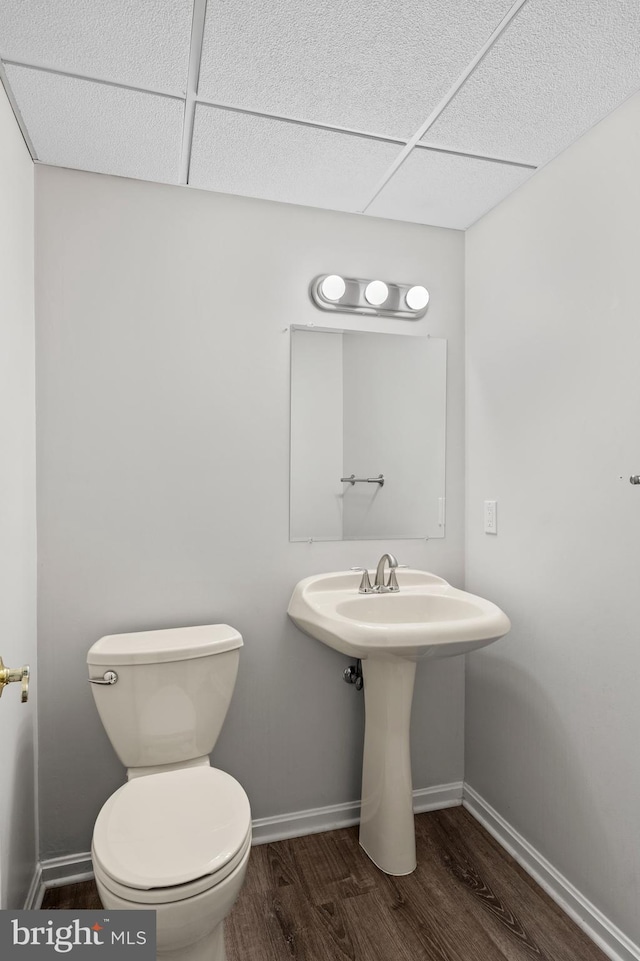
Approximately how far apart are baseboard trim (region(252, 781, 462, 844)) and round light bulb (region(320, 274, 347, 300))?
1878 millimetres

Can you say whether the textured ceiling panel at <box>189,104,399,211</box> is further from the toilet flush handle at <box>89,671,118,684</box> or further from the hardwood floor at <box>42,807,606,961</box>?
the hardwood floor at <box>42,807,606,961</box>

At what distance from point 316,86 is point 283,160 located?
1.13 feet

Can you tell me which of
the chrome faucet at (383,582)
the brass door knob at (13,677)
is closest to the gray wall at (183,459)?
the chrome faucet at (383,582)

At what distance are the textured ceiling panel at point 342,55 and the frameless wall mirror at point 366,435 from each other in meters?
0.73

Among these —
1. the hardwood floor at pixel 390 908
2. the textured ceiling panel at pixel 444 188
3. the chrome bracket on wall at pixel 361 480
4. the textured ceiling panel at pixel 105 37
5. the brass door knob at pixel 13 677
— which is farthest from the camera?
the chrome bracket on wall at pixel 361 480

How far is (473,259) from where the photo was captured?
7.01 feet

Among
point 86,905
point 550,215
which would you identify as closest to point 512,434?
point 550,215

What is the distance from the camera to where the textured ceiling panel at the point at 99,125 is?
1.37 meters

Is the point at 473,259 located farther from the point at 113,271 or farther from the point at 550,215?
the point at 113,271

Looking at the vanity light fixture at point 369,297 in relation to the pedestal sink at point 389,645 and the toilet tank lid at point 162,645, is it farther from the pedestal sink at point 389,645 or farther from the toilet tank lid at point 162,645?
the toilet tank lid at point 162,645

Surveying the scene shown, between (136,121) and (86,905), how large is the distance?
227 centimetres

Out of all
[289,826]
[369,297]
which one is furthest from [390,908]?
[369,297]

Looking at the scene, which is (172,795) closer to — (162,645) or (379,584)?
(162,645)

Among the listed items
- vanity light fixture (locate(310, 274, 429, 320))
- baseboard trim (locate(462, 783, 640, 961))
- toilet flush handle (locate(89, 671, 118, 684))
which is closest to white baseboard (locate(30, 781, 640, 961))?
baseboard trim (locate(462, 783, 640, 961))
